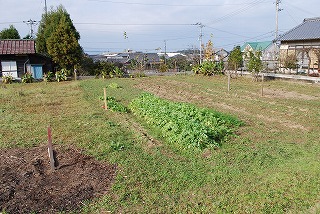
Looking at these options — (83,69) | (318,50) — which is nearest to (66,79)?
(83,69)

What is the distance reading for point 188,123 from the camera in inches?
305

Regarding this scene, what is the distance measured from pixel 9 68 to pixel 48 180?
73.0 feet

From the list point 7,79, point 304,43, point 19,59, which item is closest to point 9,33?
point 19,59

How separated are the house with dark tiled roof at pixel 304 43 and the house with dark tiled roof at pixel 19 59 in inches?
808

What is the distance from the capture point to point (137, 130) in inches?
338

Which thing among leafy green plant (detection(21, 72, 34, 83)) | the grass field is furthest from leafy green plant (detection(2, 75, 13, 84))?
the grass field

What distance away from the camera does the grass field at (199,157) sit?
4.55 metres

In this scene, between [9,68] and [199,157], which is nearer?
[199,157]

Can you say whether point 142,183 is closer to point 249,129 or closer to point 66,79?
point 249,129

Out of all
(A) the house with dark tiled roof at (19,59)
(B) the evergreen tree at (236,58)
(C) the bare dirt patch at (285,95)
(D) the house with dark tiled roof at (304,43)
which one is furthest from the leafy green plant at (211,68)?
(A) the house with dark tiled roof at (19,59)

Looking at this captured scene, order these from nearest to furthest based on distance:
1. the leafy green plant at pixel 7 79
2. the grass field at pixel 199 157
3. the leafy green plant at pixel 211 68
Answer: the grass field at pixel 199 157 < the leafy green plant at pixel 7 79 < the leafy green plant at pixel 211 68

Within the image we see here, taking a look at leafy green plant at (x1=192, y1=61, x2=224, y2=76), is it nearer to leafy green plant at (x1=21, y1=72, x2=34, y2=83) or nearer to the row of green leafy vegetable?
leafy green plant at (x1=21, y1=72, x2=34, y2=83)

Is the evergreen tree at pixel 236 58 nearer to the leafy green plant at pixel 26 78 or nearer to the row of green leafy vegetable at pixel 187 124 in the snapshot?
the row of green leafy vegetable at pixel 187 124

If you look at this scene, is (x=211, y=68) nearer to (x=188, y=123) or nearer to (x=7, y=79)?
(x=7, y=79)
